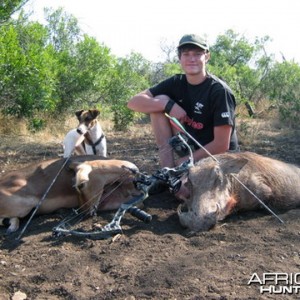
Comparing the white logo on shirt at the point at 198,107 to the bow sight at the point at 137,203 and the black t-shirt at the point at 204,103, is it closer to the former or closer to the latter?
the black t-shirt at the point at 204,103

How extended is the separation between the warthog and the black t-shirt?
0.54 m

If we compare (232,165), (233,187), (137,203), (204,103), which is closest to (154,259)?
(137,203)

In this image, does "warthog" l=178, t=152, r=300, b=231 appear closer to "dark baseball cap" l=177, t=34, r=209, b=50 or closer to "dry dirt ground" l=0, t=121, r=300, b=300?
"dry dirt ground" l=0, t=121, r=300, b=300

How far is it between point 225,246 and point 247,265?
366 mm

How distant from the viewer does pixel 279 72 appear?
1563cm

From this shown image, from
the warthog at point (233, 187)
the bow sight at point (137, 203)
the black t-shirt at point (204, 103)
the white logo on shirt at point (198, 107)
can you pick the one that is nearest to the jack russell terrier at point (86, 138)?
the black t-shirt at point (204, 103)

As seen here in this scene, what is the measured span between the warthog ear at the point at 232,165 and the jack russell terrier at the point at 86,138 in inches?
124

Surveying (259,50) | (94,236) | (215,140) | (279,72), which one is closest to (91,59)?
(279,72)

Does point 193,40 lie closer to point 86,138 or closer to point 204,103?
point 204,103

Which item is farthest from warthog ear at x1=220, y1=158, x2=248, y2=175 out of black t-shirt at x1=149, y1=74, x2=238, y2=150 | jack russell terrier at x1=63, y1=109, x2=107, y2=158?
jack russell terrier at x1=63, y1=109, x2=107, y2=158

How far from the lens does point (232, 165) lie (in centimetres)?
432

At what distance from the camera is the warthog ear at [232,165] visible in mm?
4250

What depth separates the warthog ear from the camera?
4250mm

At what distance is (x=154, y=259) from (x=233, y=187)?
1177 millimetres
